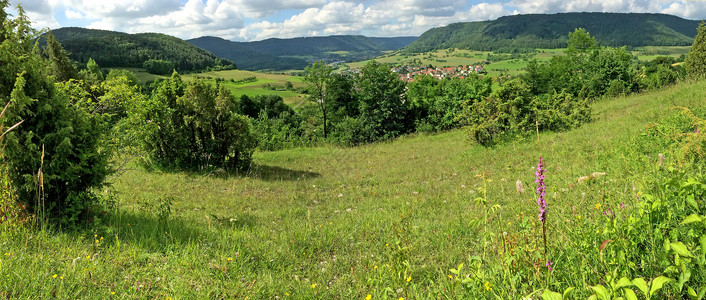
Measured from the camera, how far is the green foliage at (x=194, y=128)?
12180mm

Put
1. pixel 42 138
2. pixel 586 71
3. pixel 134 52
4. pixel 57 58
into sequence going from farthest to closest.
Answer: pixel 134 52, pixel 57 58, pixel 586 71, pixel 42 138

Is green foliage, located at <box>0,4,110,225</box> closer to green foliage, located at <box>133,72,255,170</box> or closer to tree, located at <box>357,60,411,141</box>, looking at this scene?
green foliage, located at <box>133,72,255,170</box>

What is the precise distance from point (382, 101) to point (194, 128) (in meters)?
25.9

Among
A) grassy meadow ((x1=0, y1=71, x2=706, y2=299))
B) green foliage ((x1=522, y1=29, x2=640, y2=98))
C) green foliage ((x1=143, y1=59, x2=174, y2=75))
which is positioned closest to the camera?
grassy meadow ((x1=0, y1=71, x2=706, y2=299))

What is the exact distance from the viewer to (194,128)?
12.7 metres

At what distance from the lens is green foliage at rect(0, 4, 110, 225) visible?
4.73 meters

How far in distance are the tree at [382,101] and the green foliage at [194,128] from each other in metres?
23.4

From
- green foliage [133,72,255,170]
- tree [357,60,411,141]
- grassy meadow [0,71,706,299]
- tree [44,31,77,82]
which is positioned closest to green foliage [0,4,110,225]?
grassy meadow [0,71,706,299]

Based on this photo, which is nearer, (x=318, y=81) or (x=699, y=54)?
(x=699, y=54)

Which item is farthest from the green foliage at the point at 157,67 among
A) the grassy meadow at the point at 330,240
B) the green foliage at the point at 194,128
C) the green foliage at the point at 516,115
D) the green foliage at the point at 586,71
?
the grassy meadow at the point at 330,240

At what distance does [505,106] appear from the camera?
16.3 meters

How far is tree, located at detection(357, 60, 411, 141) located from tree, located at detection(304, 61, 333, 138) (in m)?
4.36

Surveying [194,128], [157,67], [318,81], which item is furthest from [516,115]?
[157,67]

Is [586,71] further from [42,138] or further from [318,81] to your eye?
[42,138]
